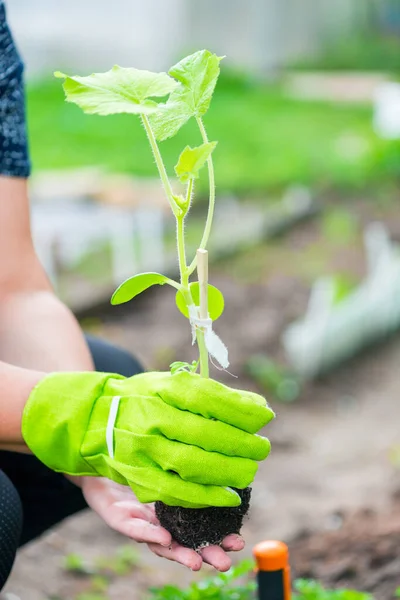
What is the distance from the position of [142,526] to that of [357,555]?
3.10 feet

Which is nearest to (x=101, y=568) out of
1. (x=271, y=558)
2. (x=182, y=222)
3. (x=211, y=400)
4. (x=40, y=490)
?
(x=40, y=490)

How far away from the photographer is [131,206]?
552 centimetres

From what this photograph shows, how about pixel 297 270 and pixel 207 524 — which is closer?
pixel 207 524

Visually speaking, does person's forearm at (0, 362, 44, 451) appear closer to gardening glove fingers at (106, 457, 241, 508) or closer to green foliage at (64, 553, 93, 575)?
gardening glove fingers at (106, 457, 241, 508)

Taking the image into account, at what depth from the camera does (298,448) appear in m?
3.27

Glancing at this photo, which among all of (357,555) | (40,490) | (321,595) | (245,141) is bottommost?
(245,141)

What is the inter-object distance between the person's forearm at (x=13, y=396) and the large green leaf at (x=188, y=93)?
0.46m

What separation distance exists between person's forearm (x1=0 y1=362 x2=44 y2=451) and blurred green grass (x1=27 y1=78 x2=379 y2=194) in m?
5.39

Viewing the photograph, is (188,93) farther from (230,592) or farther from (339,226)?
(339,226)

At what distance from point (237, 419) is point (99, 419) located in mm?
239

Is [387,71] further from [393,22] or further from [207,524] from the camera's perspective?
[207,524]

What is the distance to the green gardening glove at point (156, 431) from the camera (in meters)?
1.30

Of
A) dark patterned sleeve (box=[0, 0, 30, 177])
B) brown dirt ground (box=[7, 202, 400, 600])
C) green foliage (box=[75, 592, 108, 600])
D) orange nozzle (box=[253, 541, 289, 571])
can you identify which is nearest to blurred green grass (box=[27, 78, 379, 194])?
brown dirt ground (box=[7, 202, 400, 600])

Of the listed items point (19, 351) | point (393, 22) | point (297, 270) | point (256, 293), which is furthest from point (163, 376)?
point (393, 22)
